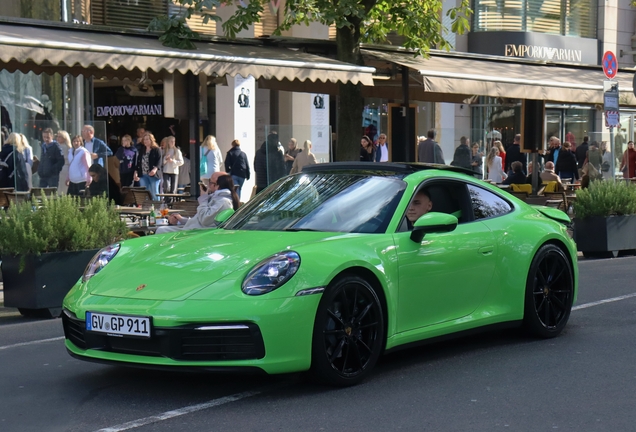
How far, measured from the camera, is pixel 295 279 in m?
5.93

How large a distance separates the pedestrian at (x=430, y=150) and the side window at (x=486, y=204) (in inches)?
534

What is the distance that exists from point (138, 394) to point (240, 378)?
69 centimetres

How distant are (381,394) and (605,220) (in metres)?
9.83

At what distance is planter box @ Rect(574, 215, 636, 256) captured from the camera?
15125 millimetres

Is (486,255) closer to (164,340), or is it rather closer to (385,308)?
(385,308)

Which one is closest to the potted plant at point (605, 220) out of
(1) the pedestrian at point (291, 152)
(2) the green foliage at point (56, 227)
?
(1) the pedestrian at point (291, 152)

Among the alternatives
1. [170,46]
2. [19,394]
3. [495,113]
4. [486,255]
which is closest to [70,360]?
[19,394]

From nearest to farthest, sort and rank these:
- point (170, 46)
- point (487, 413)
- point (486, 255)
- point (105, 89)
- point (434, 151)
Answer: point (487, 413) → point (486, 255) → point (170, 46) → point (434, 151) → point (105, 89)

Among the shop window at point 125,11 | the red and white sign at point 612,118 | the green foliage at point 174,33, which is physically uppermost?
the shop window at point 125,11

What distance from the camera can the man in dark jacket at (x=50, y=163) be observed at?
1427 cm

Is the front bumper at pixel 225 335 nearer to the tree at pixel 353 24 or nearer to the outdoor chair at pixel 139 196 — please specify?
the tree at pixel 353 24

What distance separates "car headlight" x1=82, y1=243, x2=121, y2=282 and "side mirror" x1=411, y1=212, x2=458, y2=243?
1.94 metres

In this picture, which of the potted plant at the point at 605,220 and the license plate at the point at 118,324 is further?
the potted plant at the point at 605,220

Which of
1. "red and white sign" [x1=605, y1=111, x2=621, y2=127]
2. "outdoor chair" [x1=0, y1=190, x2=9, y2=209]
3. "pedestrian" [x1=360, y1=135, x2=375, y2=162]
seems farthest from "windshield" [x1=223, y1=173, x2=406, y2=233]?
"pedestrian" [x1=360, y1=135, x2=375, y2=162]
